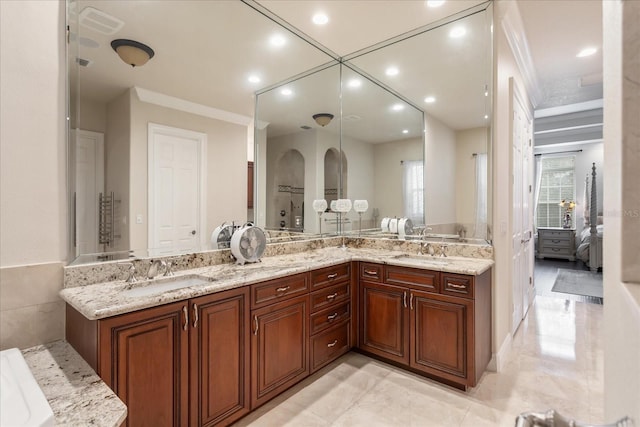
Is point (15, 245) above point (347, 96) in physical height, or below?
below

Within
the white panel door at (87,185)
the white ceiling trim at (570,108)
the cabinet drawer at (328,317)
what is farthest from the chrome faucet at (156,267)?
the white ceiling trim at (570,108)

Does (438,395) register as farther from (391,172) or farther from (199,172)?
(199,172)

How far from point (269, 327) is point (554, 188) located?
363 inches

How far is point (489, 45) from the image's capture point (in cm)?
263

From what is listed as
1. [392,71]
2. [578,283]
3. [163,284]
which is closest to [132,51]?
[163,284]

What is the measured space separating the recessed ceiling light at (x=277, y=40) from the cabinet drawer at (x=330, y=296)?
86.2 inches

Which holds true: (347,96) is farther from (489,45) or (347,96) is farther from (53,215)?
(53,215)

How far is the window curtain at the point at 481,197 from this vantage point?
8.80 ft

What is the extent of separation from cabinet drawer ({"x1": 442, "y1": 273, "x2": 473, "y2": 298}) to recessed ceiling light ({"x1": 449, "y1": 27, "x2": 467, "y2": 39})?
211 centimetres

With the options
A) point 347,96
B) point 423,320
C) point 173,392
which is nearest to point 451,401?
point 423,320

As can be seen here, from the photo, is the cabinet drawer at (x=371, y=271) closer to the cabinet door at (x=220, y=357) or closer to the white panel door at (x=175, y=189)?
the cabinet door at (x=220, y=357)

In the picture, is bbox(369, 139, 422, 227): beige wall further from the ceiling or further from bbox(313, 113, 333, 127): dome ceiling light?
bbox(313, 113, 333, 127): dome ceiling light

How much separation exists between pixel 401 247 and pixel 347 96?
181 centimetres

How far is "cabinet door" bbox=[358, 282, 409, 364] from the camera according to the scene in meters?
2.51
